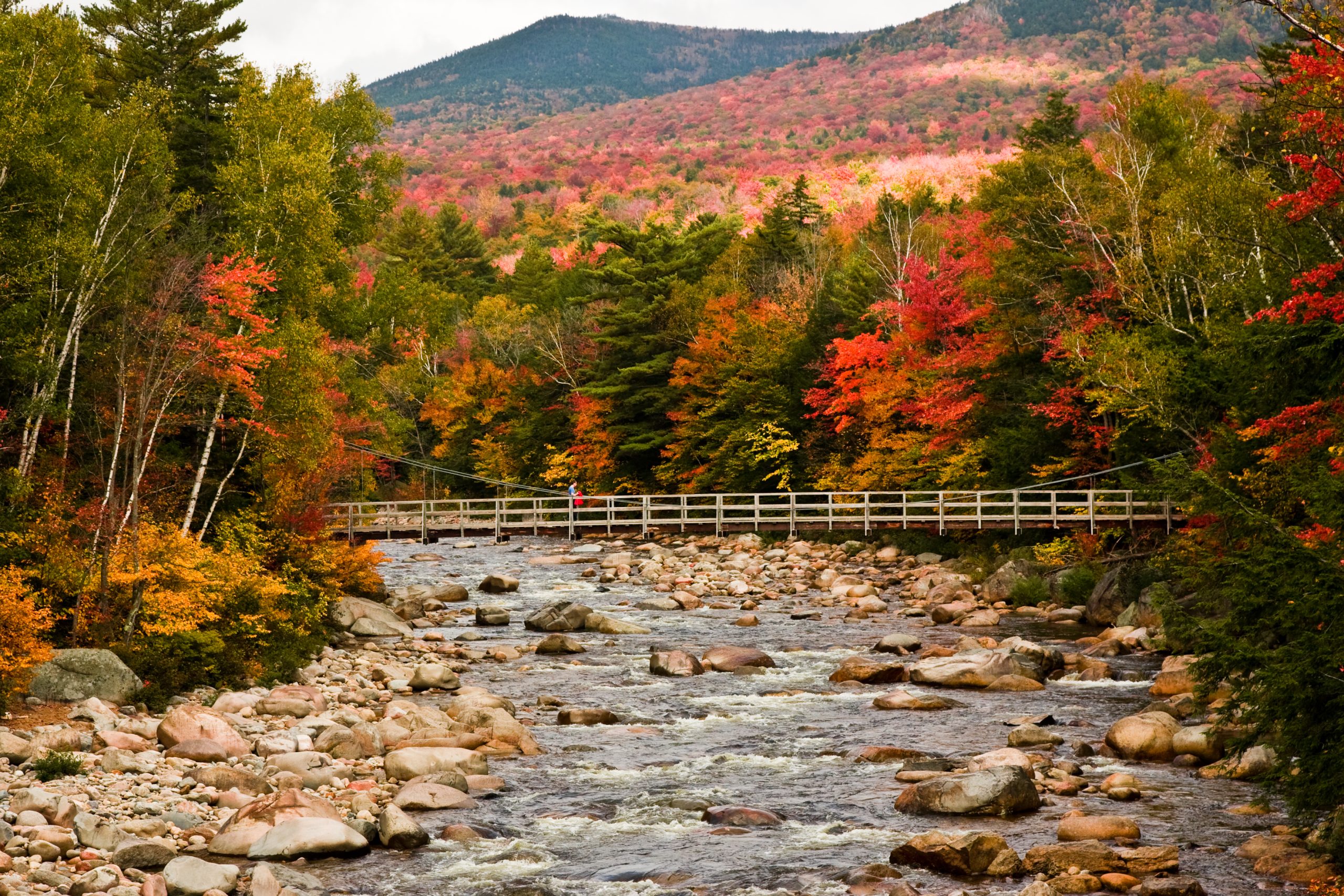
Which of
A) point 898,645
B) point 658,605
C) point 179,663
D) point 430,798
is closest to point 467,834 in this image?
point 430,798

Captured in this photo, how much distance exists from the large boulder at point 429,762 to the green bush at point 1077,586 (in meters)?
16.2

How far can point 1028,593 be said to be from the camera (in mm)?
26438

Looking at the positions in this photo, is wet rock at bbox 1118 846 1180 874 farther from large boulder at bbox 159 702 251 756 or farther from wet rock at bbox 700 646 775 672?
wet rock at bbox 700 646 775 672

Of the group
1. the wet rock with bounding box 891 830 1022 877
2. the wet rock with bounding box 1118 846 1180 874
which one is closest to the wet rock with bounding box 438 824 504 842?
the wet rock with bounding box 891 830 1022 877

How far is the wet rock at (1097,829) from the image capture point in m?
10.5

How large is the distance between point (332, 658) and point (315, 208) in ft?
27.7

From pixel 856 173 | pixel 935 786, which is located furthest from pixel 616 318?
pixel 856 173

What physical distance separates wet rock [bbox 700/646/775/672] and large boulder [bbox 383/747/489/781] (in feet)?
22.2

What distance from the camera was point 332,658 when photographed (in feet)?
65.9

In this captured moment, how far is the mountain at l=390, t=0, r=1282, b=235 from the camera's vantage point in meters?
102

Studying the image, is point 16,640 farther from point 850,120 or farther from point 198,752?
point 850,120

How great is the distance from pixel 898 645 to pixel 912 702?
164 inches

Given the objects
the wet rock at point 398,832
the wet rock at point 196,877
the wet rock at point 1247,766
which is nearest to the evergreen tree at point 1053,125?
the wet rock at point 1247,766

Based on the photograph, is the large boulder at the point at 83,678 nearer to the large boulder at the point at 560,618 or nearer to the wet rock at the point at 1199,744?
Answer: the large boulder at the point at 560,618
